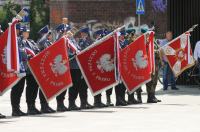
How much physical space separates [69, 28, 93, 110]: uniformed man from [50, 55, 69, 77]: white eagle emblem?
75 centimetres

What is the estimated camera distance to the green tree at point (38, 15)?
64438mm

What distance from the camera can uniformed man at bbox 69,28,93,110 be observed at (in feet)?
53.9

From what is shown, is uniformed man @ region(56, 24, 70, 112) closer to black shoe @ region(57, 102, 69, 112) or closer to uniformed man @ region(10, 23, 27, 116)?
black shoe @ region(57, 102, 69, 112)

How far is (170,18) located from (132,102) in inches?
267

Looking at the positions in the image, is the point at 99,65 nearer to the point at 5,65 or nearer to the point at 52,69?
the point at 52,69

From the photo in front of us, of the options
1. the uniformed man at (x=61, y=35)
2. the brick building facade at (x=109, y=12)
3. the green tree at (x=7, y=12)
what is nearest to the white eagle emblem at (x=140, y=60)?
the uniformed man at (x=61, y=35)

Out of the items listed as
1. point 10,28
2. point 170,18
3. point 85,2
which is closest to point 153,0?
point 85,2

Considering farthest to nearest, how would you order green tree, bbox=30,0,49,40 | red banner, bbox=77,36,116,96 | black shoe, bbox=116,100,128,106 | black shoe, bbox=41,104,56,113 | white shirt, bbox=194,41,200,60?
1. green tree, bbox=30,0,49,40
2. white shirt, bbox=194,41,200,60
3. black shoe, bbox=116,100,128,106
4. red banner, bbox=77,36,116,96
5. black shoe, bbox=41,104,56,113

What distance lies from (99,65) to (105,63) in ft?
0.49

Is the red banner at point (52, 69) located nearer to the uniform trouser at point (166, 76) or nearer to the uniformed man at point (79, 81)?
the uniformed man at point (79, 81)

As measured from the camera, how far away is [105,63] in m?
16.6

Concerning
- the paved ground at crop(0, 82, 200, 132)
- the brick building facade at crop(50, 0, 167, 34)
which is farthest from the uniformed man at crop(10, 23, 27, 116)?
the brick building facade at crop(50, 0, 167, 34)

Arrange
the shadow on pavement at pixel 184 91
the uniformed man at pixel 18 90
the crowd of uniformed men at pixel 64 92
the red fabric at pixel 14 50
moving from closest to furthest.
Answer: the red fabric at pixel 14 50 < the uniformed man at pixel 18 90 < the crowd of uniformed men at pixel 64 92 < the shadow on pavement at pixel 184 91

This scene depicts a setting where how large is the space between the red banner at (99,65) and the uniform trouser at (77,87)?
218 mm
